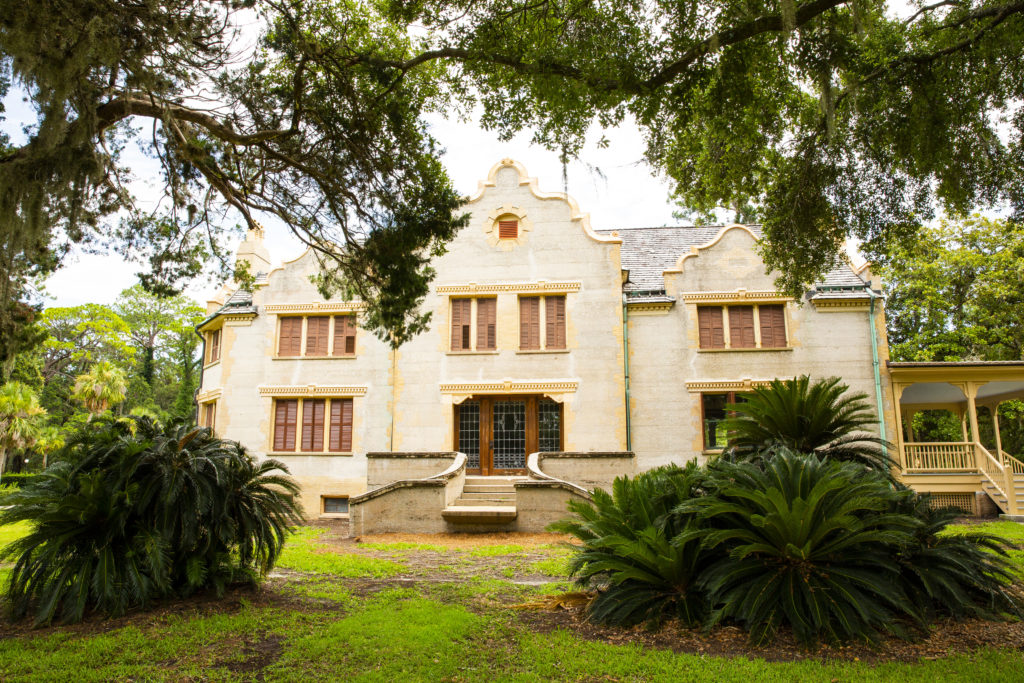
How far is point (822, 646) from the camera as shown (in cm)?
589

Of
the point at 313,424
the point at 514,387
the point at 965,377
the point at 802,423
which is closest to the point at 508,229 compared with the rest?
the point at 514,387

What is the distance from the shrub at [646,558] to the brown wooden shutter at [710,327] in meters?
13.9

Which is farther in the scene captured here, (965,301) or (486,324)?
(965,301)

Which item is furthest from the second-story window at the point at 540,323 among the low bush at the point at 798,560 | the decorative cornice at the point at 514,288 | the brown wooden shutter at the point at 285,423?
the low bush at the point at 798,560

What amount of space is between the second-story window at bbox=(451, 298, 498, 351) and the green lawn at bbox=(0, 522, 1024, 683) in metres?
12.9

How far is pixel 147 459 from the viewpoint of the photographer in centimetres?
754

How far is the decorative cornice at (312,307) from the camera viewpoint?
22641 millimetres

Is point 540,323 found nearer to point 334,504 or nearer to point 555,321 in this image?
point 555,321

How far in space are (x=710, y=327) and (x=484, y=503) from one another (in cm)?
928

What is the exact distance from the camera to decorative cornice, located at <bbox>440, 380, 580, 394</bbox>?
20.7 meters

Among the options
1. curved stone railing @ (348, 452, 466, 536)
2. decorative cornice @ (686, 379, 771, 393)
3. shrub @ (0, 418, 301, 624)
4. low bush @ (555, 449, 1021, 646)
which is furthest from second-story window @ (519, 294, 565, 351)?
low bush @ (555, 449, 1021, 646)

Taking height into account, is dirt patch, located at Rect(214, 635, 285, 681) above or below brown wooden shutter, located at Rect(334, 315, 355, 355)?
below

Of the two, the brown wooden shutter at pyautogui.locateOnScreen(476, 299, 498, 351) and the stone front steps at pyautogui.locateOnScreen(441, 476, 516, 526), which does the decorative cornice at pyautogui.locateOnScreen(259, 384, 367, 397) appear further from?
the stone front steps at pyautogui.locateOnScreen(441, 476, 516, 526)

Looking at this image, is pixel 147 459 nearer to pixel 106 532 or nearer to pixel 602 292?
pixel 106 532
